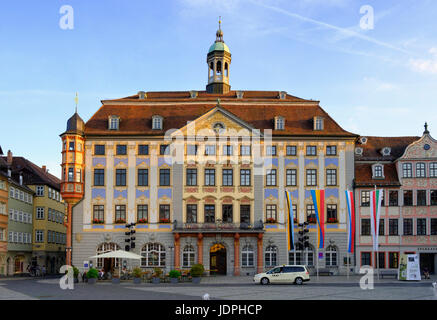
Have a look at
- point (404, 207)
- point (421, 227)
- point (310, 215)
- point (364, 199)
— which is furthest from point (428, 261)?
point (310, 215)

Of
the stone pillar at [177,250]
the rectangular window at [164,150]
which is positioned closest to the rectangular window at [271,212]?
the stone pillar at [177,250]

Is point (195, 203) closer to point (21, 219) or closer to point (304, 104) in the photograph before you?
point (304, 104)

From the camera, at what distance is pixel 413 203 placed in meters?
65.8

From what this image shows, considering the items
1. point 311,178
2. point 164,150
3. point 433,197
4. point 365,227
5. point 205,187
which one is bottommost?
point 365,227

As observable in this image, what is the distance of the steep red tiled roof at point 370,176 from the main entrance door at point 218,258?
1554 centimetres

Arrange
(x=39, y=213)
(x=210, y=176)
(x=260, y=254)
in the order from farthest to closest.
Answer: (x=39, y=213)
(x=210, y=176)
(x=260, y=254)

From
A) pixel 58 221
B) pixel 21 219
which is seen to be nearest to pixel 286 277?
pixel 21 219

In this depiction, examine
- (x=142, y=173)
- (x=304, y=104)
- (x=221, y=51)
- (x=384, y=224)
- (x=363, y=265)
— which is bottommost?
(x=363, y=265)

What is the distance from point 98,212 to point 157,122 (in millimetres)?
11179

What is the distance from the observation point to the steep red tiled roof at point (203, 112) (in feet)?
220

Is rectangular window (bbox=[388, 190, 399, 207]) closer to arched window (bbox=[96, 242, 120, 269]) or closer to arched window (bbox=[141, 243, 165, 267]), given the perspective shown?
arched window (bbox=[141, 243, 165, 267])

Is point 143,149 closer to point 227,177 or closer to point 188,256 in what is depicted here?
point 227,177

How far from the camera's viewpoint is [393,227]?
6556 cm

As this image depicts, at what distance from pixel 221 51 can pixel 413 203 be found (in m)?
28.0
